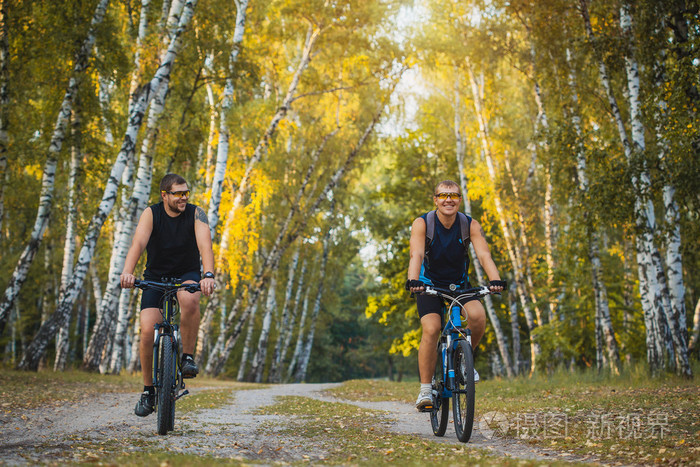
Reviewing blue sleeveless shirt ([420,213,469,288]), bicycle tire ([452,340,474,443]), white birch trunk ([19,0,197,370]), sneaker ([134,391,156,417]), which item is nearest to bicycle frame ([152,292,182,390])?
sneaker ([134,391,156,417])

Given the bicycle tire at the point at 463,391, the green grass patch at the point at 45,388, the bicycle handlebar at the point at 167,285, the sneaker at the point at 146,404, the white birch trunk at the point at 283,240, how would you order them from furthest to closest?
1. the white birch trunk at the point at 283,240
2. the green grass patch at the point at 45,388
3. the sneaker at the point at 146,404
4. the bicycle handlebar at the point at 167,285
5. the bicycle tire at the point at 463,391

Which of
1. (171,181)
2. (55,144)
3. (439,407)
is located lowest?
(439,407)

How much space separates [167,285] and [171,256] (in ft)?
1.28

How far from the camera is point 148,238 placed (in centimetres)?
609

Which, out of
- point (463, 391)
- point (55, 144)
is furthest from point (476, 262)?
point (463, 391)

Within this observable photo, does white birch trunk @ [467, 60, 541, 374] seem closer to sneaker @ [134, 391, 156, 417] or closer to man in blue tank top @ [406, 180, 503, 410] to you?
man in blue tank top @ [406, 180, 503, 410]

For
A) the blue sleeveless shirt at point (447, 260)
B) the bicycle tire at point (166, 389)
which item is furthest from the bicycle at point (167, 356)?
the blue sleeveless shirt at point (447, 260)

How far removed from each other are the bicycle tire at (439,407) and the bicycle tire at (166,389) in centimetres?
254

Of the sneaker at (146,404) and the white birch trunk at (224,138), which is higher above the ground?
the white birch trunk at (224,138)

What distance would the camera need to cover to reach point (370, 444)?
5.65 metres

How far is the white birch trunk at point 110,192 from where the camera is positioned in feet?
46.8

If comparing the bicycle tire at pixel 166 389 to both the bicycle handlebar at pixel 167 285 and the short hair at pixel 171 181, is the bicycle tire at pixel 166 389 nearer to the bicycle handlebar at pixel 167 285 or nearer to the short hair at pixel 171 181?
the bicycle handlebar at pixel 167 285

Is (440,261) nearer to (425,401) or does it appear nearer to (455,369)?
(455,369)

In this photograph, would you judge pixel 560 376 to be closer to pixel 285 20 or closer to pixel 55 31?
pixel 55 31
